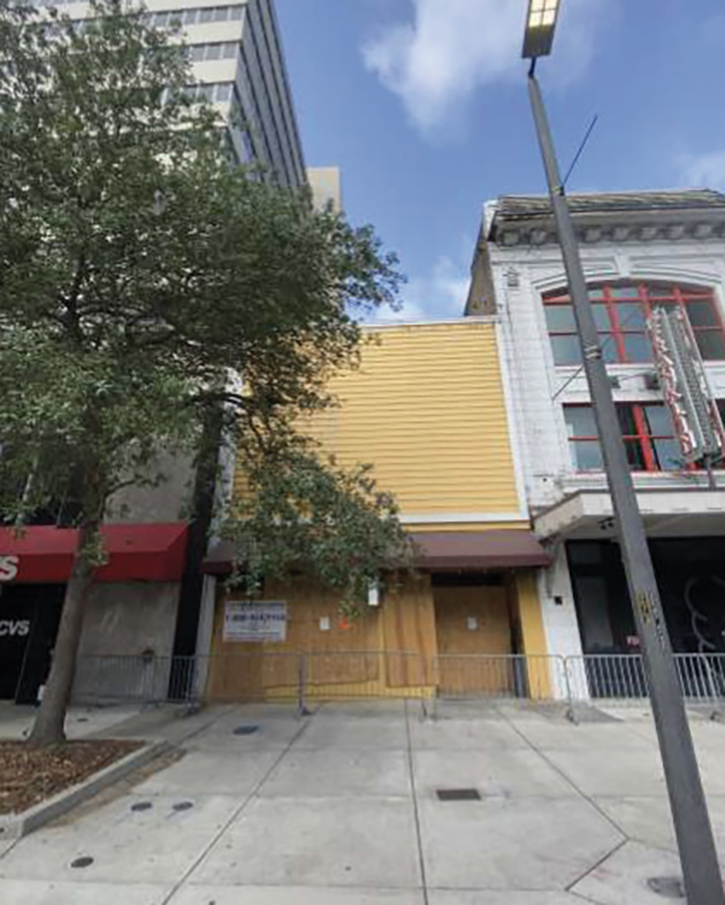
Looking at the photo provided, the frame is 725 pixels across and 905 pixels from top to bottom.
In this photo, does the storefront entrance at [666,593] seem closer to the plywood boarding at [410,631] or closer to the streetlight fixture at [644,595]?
the plywood boarding at [410,631]

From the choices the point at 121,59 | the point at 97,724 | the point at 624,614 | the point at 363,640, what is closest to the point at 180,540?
the point at 97,724

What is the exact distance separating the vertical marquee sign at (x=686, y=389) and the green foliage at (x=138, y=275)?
300 inches

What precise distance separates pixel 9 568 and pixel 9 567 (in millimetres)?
23

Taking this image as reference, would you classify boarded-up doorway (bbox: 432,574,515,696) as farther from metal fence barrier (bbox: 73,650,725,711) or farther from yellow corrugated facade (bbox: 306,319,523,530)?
yellow corrugated facade (bbox: 306,319,523,530)

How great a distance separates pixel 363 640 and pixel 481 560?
3454 millimetres

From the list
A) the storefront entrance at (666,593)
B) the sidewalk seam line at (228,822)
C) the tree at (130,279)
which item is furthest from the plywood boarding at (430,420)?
the sidewalk seam line at (228,822)

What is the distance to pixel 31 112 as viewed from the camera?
25.3 feet

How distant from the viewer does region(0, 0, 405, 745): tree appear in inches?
263

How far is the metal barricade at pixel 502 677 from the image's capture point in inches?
460

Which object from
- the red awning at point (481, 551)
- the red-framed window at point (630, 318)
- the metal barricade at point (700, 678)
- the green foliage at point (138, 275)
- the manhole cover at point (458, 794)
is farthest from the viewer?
the red-framed window at point (630, 318)

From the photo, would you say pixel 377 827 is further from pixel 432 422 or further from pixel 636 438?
pixel 636 438

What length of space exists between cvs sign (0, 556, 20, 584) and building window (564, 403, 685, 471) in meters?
13.3

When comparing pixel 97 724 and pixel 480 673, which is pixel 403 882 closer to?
pixel 97 724

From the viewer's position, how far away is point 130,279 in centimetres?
791
